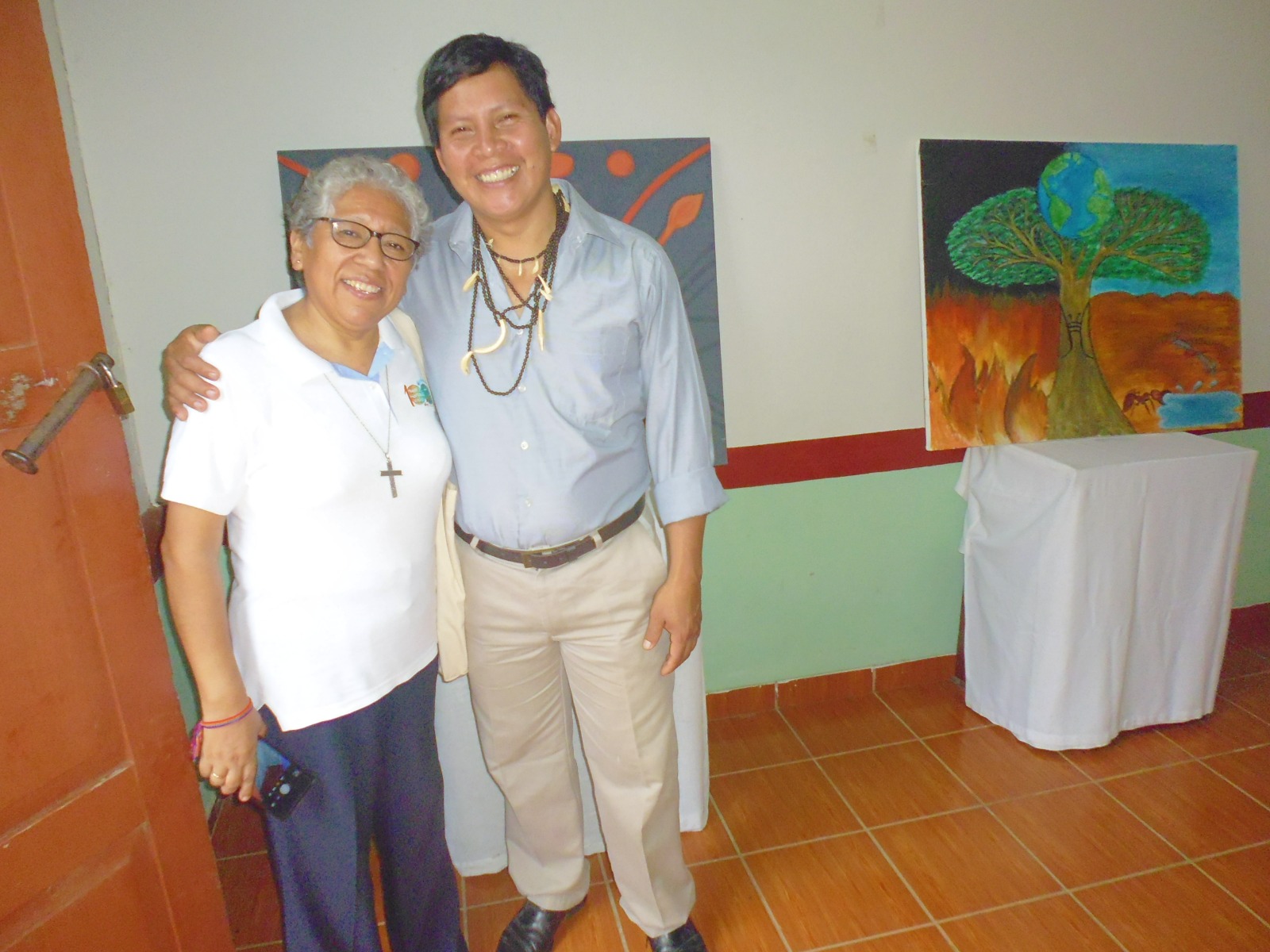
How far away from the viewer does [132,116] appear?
5.76 ft

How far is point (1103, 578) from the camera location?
2170 mm

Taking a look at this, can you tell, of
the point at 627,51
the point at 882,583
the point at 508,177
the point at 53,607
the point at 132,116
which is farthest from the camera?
the point at 882,583

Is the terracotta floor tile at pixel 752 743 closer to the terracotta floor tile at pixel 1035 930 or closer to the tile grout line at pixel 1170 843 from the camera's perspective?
the terracotta floor tile at pixel 1035 930

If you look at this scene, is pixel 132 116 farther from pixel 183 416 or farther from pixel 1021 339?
pixel 1021 339

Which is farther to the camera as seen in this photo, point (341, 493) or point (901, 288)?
point (901, 288)

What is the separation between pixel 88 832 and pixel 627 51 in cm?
197

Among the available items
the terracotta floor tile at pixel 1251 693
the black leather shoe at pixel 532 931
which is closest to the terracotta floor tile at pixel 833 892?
the black leather shoe at pixel 532 931

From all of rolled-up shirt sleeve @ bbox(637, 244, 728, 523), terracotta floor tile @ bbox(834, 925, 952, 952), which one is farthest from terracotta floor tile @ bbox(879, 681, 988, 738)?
rolled-up shirt sleeve @ bbox(637, 244, 728, 523)

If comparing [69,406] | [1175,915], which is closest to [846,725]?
[1175,915]

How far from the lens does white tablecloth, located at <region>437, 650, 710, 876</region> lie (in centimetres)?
182

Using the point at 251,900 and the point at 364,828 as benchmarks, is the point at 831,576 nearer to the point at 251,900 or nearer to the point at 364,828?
the point at 364,828

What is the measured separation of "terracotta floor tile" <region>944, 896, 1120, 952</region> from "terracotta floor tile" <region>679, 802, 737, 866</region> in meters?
0.53

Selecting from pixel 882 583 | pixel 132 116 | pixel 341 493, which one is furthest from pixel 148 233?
pixel 882 583

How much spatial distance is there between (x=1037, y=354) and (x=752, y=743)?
1.49 metres
